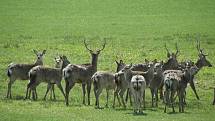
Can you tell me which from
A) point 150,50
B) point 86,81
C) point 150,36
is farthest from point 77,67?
point 150,36

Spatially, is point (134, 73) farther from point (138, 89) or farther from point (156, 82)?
point (138, 89)

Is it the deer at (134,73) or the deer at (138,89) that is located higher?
the deer at (134,73)

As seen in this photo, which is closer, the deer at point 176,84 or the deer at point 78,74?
the deer at point 176,84

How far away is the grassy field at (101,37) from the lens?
930 inches

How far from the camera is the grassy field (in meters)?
23.6

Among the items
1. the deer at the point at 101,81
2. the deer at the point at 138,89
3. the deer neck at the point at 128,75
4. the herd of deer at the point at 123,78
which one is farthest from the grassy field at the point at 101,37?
the deer neck at the point at 128,75

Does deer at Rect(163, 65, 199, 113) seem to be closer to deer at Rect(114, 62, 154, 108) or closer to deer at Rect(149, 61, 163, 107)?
deer at Rect(114, 62, 154, 108)

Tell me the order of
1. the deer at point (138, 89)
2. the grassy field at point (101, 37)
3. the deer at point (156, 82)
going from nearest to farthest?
the deer at point (138, 89) < the grassy field at point (101, 37) < the deer at point (156, 82)

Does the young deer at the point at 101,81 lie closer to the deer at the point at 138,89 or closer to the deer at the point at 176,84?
the deer at the point at 138,89

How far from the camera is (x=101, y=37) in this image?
174 ft

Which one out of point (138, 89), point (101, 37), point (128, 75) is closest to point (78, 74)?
point (128, 75)

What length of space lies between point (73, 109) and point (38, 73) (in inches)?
142

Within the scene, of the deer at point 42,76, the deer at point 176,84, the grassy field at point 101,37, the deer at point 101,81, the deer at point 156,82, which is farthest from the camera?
the deer at point 42,76

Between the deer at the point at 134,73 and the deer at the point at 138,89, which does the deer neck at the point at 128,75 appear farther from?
the deer at the point at 138,89
